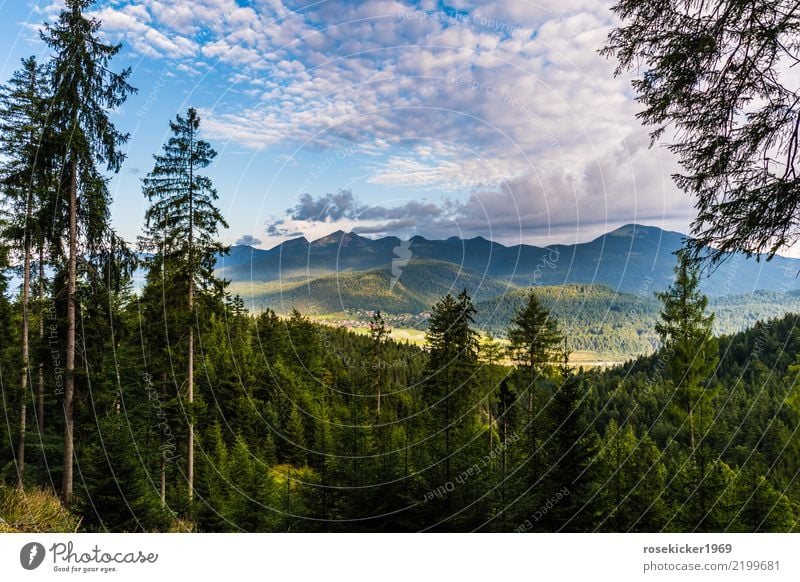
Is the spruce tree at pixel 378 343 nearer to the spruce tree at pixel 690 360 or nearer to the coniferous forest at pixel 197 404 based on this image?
the coniferous forest at pixel 197 404

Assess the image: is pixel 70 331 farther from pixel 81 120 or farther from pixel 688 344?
pixel 688 344

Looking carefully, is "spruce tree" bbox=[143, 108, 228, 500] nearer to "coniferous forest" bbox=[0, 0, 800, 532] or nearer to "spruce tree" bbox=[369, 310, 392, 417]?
"coniferous forest" bbox=[0, 0, 800, 532]

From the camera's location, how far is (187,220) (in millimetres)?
13273

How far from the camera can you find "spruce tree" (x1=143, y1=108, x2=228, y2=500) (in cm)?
1284

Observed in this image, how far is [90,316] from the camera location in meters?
9.39

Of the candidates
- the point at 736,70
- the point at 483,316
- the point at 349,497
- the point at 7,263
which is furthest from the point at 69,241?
the point at 483,316

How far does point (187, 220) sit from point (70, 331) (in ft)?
17.5
